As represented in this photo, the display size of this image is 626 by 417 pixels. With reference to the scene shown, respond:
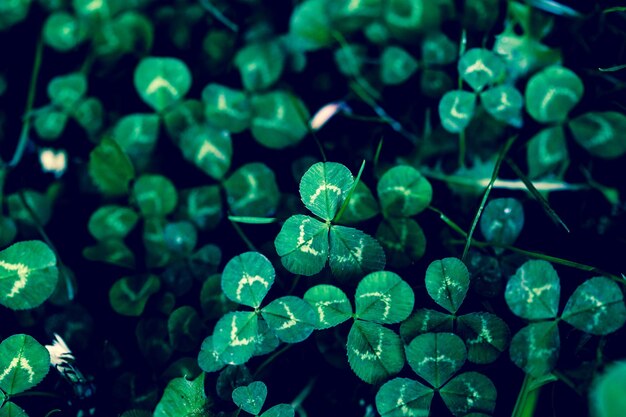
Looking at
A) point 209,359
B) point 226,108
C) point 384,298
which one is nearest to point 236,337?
point 209,359

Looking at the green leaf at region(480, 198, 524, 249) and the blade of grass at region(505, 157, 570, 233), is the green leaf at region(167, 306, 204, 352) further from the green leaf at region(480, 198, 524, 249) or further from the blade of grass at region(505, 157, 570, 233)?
the blade of grass at region(505, 157, 570, 233)

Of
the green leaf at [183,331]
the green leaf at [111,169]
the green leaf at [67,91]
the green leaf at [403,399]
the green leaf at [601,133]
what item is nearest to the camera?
the green leaf at [403,399]

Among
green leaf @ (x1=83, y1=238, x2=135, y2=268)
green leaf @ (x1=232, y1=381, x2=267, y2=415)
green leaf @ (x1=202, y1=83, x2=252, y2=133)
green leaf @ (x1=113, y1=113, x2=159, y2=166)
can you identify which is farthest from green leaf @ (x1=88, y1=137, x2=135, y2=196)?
green leaf @ (x1=232, y1=381, x2=267, y2=415)

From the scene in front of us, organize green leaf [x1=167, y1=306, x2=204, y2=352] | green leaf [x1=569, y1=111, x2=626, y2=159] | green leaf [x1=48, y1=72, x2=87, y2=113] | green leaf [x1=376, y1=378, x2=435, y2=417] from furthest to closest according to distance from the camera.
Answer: green leaf [x1=48, y1=72, x2=87, y2=113]
green leaf [x1=569, y1=111, x2=626, y2=159]
green leaf [x1=167, y1=306, x2=204, y2=352]
green leaf [x1=376, y1=378, x2=435, y2=417]

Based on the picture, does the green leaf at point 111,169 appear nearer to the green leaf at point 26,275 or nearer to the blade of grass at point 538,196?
the green leaf at point 26,275

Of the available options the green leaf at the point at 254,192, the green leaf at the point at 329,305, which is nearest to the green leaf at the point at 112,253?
the green leaf at the point at 254,192

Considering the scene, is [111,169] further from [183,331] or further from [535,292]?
[535,292]

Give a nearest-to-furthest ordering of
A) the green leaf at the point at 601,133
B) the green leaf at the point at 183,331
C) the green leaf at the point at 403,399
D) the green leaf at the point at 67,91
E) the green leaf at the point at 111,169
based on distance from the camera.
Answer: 1. the green leaf at the point at 403,399
2. the green leaf at the point at 183,331
3. the green leaf at the point at 601,133
4. the green leaf at the point at 111,169
5. the green leaf at the point at 67,91

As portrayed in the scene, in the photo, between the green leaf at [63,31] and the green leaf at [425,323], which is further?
the green leaf at [63,31]
